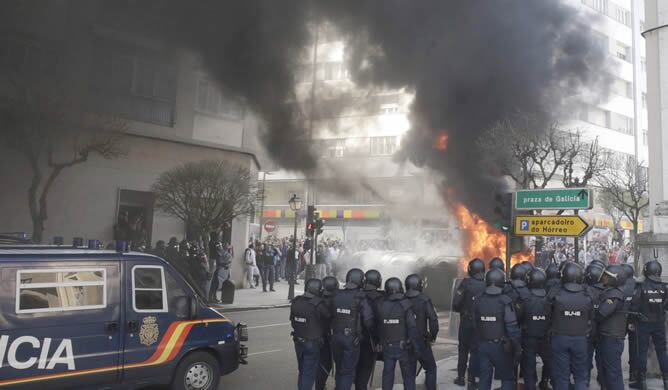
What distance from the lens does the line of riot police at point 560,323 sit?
16.8ft

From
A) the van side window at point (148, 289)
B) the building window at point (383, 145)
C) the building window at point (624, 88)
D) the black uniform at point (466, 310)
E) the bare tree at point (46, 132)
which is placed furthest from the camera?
the building window at point (624, 88)

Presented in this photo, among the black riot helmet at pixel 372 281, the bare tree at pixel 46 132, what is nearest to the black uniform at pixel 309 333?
the black riot helmet at pixel 372 281

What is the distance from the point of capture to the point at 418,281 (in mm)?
5469

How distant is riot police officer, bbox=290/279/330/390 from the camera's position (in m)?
5.19

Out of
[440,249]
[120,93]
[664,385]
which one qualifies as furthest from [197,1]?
[440,249]

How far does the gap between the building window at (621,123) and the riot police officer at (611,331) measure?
33658 mm

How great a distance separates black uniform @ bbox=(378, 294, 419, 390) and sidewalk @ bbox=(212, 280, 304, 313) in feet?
25.7

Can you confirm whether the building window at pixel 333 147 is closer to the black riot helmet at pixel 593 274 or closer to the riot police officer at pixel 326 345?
the black riot helmet at pixel 593 274

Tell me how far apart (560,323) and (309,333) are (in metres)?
2.53

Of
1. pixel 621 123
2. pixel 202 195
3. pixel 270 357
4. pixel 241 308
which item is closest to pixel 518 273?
pixel 270 357

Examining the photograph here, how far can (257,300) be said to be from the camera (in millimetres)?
14469

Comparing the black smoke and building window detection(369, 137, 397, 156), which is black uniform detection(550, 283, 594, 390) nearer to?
the black smoke

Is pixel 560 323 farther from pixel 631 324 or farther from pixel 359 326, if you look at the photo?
pixel 359 326

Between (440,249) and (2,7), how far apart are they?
18954 millimetres
